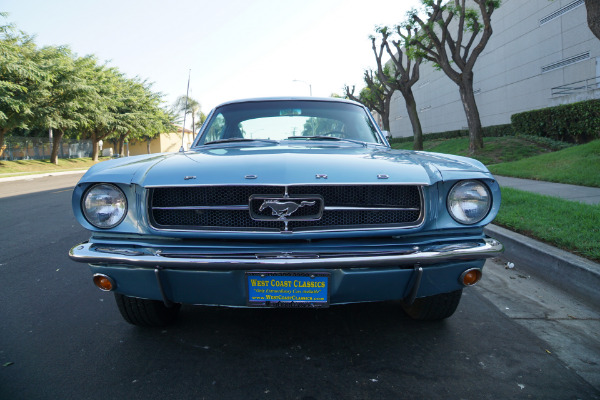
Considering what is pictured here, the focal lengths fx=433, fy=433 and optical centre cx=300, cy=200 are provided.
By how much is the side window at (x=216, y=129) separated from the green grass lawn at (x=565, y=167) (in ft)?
22.6

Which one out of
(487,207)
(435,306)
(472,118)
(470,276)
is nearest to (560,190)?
(435,306)

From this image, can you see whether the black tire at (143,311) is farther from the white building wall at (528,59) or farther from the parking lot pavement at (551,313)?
the white building wall at (528,59)

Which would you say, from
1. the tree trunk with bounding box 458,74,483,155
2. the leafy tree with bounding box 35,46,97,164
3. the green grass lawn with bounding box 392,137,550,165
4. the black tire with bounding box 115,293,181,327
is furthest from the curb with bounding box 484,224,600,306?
the leafy tree with bounding box 35,46,97,164

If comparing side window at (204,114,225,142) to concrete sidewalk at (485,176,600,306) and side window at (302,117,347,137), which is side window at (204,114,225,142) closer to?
side window at (302,117,347,137)

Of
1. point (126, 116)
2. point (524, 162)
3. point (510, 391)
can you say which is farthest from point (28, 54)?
point (510, 391)

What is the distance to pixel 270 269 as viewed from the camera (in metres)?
1.99

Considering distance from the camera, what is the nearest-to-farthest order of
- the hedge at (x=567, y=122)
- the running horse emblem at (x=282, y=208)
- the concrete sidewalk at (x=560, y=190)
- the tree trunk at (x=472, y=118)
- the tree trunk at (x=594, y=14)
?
the running horse emblem at (x=282, y=208)
the concrete sidewalk at (x=560, y=190)
the tree trunk at (x=594, y=14)
the hedge at (x=567, y=122)
the tree trunk at (x=472, y=118)

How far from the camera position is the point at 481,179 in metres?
2.30

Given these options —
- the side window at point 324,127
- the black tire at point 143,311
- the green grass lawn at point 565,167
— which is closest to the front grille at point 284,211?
the black tire at point 143,311

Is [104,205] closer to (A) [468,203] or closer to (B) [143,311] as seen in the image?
(B) [143,311]

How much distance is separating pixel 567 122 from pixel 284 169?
610 inches

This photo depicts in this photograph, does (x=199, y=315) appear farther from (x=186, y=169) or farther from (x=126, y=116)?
(x=126, y=116)

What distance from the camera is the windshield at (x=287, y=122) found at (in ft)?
11.8

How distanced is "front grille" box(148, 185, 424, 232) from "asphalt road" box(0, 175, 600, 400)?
2.40 feet
